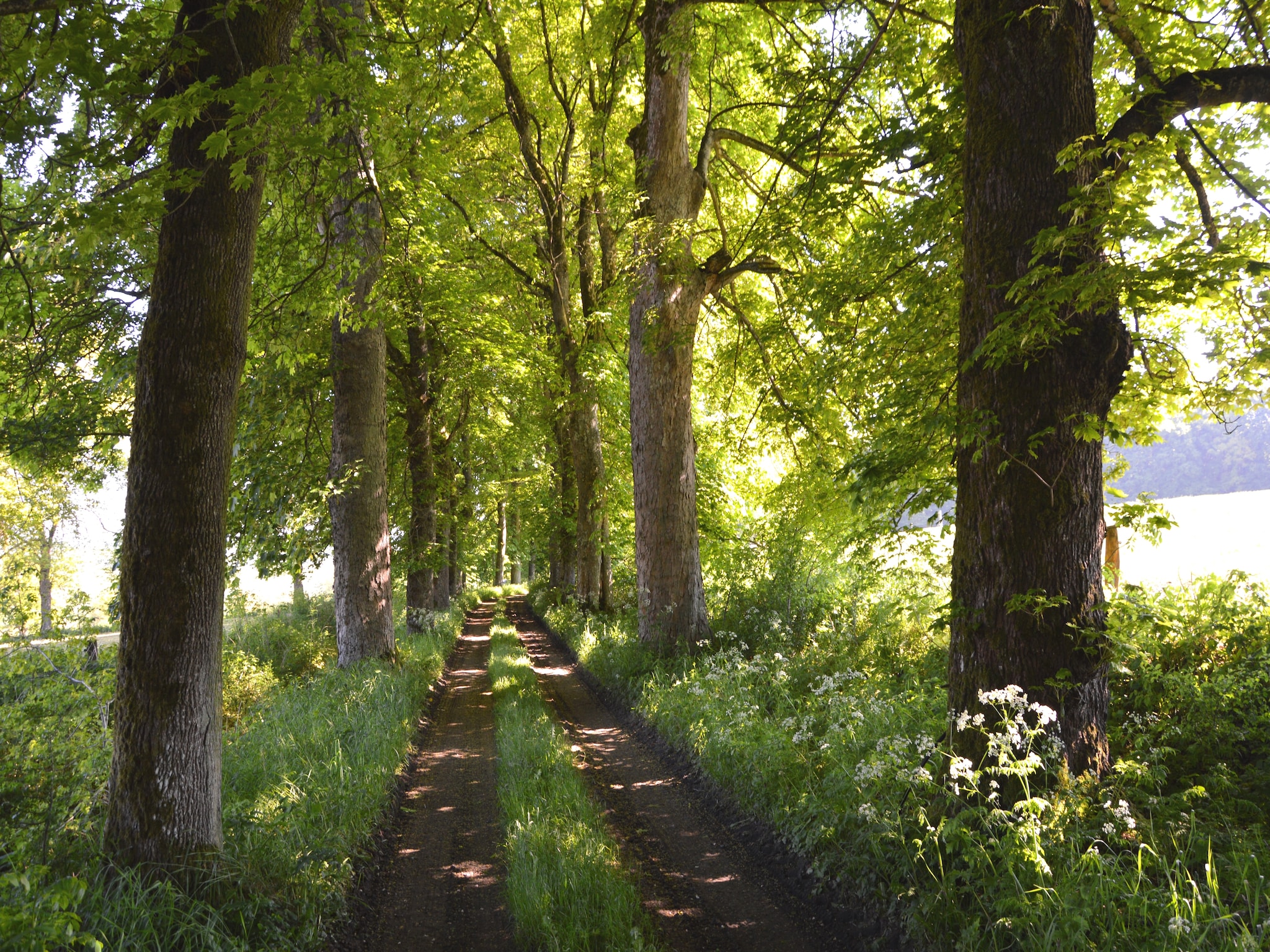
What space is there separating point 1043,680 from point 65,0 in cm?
666

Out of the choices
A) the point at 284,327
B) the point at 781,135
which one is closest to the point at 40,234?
the point at 284,327

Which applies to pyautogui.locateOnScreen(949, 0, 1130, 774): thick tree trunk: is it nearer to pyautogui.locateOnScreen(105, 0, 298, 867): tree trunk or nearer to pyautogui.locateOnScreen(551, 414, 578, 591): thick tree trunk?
pyautogui.locateOnScreen(105, 0, 298, 867): tree trunk

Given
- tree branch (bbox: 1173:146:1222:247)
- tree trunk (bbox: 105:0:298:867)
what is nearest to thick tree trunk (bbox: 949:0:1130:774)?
tree branch (bbox: 1173:146:1222:247)

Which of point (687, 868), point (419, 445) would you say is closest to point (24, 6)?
point (687, 868)

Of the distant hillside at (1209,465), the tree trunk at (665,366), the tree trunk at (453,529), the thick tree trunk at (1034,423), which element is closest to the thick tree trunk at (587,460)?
the tree trunk at (453,529)

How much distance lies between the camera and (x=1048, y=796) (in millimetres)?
4066

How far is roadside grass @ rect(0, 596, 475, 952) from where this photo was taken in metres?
3.22

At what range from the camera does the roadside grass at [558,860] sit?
13.5 ft

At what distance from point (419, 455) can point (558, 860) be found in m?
13.2

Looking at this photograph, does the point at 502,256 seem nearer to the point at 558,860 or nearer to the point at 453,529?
the point at 453,529

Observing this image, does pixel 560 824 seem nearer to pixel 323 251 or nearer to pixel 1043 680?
pixel 1043 680

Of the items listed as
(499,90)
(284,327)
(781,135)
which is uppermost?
(499,90)

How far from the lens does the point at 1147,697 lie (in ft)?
17.4

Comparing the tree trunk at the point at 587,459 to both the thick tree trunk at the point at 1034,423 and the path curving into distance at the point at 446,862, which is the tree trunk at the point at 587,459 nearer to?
the path curving into distance at the point at 446,862
